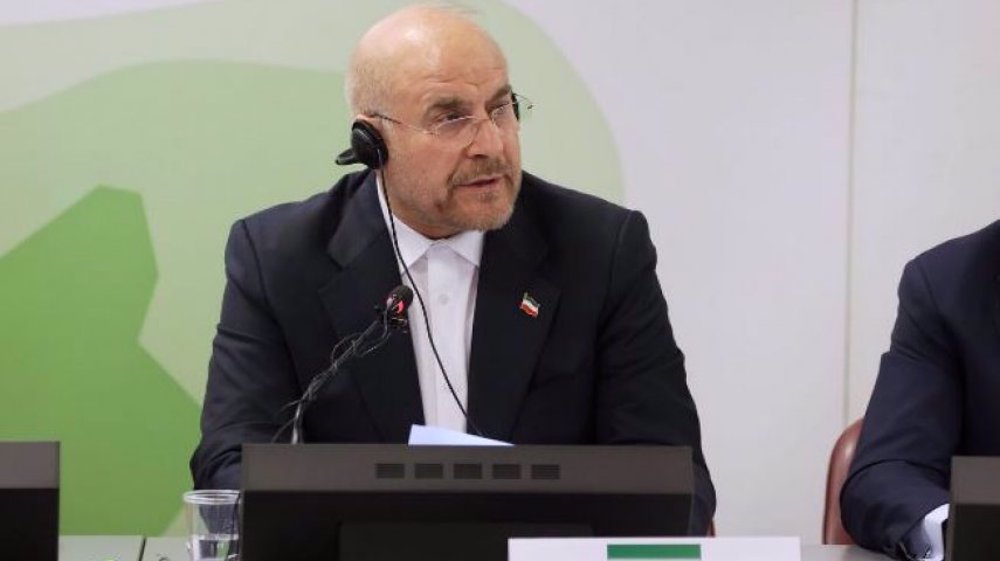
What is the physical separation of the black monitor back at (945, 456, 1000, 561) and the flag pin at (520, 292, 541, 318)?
1.16 metres

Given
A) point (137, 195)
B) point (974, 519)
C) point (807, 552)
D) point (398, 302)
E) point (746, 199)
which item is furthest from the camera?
point (746, 199)

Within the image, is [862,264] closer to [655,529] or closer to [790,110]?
[790,110]

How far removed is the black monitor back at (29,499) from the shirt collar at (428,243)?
1.14 metres

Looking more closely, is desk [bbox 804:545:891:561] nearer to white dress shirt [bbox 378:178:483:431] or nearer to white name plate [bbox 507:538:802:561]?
white dress shirt [bbox 378:178:483:431]

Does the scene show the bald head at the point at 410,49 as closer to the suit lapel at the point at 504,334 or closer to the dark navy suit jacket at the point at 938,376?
the suit lapel at the point at 504,334

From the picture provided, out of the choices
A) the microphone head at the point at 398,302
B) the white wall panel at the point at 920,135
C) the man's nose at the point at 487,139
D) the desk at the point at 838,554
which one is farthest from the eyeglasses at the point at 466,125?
the white wall panel at the point at 920,135

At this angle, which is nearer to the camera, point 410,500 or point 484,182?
point 410,500

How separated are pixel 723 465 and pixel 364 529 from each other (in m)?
2.33

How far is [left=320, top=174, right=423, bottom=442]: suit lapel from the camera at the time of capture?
9.83 ft

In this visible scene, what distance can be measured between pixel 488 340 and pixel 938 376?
0.85 meters

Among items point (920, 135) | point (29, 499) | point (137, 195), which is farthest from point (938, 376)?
point (137, 195)

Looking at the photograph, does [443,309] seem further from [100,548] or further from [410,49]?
[100,548]

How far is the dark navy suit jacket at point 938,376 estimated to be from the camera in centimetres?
301

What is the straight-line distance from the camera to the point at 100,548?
8.82 feet
